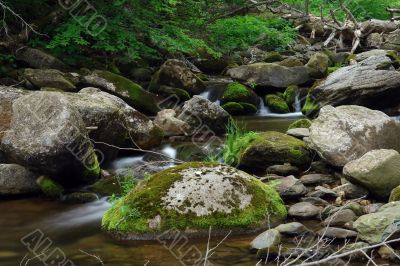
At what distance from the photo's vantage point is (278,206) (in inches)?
216

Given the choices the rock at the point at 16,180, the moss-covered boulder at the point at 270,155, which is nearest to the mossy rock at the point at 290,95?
the moss-covered boulder at the point at 270,155

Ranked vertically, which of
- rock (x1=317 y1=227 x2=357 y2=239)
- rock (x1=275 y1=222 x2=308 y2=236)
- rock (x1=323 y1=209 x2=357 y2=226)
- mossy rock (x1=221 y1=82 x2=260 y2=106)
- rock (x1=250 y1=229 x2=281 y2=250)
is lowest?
mossy rock (x1=221 y1=82 x2=260 y2=106)

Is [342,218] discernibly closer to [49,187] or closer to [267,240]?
[267,240]

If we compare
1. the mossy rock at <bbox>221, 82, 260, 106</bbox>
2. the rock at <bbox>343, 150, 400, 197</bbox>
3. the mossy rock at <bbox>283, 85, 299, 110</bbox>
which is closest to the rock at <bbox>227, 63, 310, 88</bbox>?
the mossy rock at <bbox>283, 85, 299, 110</bbox>

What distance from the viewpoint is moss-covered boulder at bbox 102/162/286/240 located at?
5.06 metres

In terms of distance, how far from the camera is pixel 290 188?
243 inches

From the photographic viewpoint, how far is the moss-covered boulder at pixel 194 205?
506cm

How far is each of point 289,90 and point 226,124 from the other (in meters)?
3.49

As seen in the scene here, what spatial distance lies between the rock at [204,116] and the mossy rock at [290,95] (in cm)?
315

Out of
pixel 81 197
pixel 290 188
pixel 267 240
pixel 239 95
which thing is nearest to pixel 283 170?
pixel 290 188

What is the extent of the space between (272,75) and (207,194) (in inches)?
351

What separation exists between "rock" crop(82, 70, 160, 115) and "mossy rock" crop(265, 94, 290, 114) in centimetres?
313

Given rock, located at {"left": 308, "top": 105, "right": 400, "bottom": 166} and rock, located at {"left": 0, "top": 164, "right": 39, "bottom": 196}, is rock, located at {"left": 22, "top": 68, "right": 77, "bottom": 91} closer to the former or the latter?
rock, located at {"left": 0, "top": 164, "right": 39, "bottom": 196}

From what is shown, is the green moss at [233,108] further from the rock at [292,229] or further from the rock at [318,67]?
the rock at [292,229]
